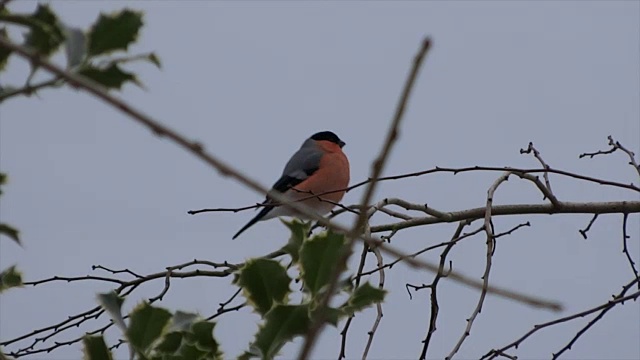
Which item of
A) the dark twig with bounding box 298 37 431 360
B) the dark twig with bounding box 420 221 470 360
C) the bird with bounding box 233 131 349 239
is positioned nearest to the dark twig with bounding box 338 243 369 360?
the dark twig with bounding box 420 221 470 360

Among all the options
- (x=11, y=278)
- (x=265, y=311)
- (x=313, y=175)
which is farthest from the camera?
(x=313, y=175)

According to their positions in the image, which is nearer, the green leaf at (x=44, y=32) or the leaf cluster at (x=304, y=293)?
the green leaf at (x=44, y=32)

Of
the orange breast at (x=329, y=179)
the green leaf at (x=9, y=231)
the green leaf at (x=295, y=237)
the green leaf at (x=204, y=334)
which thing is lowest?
the green leaf at (x=9, y=231)

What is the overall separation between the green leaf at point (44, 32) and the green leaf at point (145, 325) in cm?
42

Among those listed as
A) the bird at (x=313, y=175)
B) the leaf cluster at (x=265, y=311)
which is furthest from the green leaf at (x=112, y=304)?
the bird at (x=313, y=175)

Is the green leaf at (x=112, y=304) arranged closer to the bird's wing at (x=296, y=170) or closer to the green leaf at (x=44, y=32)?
the green leaf at (x=44, y=32)

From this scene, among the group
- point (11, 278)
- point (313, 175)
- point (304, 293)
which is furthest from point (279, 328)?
point (313, 175)

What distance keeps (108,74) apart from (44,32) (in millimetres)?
81

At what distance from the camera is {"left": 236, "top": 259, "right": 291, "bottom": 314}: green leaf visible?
140 centimetres

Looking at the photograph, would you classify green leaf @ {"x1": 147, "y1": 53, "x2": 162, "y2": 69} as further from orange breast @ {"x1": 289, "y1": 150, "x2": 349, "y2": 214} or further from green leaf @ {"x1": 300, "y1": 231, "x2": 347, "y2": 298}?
orange breast @ {"x1": 289, "y1": 150, "x2": 349, "y2": 214}

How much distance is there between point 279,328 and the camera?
1.33 meters

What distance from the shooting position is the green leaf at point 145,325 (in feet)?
4.50

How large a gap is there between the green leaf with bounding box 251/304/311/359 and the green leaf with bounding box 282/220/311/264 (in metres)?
0.11

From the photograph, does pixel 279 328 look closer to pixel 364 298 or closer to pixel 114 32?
pixel 364 298
